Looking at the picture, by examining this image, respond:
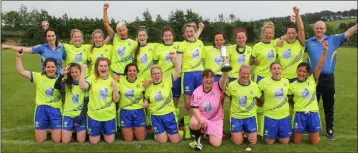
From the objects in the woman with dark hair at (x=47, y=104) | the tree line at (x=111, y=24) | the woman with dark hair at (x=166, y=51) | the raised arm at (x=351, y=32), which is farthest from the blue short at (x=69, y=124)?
the tree line at (x=111, y=24)

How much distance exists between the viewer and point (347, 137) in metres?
6.89

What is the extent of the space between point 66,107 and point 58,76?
21.8 inches

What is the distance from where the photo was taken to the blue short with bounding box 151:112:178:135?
6.48 metres

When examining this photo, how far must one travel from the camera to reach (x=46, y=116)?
6457 millimetres

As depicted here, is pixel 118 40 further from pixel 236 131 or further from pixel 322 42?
pixel 322 42

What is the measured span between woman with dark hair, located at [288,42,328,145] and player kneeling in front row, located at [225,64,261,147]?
678 millimetres

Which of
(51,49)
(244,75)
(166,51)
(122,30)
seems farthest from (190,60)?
(51,49)

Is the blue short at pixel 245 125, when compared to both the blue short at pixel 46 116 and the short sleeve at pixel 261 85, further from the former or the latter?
the blue short at pixel 46 116

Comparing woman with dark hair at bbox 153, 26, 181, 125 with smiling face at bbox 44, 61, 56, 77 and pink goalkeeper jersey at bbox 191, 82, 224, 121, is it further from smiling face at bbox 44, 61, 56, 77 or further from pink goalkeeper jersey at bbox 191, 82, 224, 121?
smiling face at bbox 44, 61, 56, 77

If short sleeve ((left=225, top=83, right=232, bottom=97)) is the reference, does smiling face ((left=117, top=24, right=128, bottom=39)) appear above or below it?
above

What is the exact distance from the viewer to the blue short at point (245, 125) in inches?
251

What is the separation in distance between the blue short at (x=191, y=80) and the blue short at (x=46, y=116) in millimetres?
2404

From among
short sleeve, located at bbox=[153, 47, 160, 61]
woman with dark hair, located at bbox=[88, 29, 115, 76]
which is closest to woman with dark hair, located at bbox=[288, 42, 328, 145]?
short sleeve, located at bbox=[153, 47, 160, 61]

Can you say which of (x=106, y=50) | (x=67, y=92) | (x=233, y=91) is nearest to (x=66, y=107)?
(x=67, y=92)
